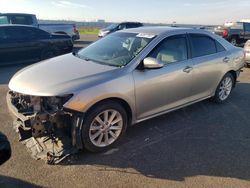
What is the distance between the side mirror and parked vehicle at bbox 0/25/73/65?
716cm

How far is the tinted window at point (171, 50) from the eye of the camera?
173 inches

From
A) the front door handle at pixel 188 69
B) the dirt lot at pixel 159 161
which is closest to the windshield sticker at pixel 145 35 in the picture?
the front door handle at pixel 188 69

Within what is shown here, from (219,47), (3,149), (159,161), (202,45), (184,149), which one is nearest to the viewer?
(3,149)

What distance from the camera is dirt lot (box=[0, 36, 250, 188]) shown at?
10.6 ft

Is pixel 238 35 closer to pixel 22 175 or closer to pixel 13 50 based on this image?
pixel 13 50

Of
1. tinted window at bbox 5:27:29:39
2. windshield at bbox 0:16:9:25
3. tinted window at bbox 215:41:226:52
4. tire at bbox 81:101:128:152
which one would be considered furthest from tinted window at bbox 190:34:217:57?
windshield at bbox 0:16:9:25

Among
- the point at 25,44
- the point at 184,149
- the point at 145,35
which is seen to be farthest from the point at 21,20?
the point at 184,149

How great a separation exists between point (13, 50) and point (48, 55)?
143cm

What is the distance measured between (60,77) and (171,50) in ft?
6.40

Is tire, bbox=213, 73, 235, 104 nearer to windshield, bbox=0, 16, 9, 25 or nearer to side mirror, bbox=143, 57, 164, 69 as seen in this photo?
side mirror, bbox=143, 57, 164, 69

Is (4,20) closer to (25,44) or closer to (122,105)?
(25,44)

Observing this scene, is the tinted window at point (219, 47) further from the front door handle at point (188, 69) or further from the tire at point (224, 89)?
the front door handle at point (188, 69)

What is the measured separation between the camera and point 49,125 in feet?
11.1

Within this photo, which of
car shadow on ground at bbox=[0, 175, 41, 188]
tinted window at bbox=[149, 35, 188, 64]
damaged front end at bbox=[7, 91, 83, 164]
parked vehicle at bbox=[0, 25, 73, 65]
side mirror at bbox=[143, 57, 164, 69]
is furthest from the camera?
parked vehicle at bbox=[0, 25, 73, 65]
